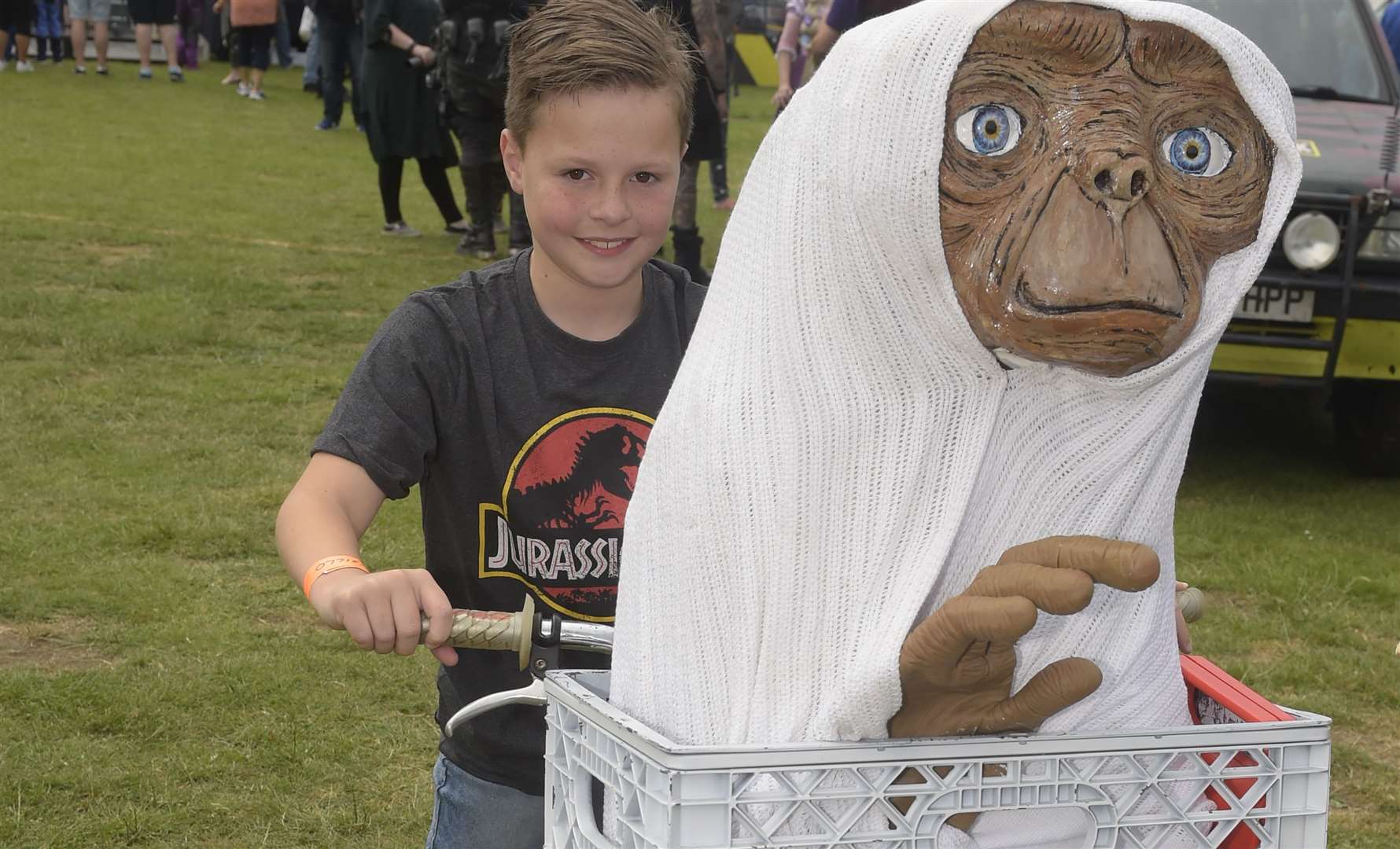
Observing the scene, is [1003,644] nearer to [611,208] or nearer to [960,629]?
[960,629]

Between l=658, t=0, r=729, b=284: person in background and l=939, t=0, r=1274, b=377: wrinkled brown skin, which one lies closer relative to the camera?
l=939, t=0, r=1274, b=377: wrinkled brown skin

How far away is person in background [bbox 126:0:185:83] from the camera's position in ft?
56.3

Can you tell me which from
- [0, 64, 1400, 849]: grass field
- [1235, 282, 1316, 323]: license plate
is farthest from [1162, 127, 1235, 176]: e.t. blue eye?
[1235, 282, 1316, 323]: license plate

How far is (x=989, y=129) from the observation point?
4.51 ft

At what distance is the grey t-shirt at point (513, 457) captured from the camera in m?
2.14

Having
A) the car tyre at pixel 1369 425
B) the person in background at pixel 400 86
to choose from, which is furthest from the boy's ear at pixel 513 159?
the person in background at pixel 400 86

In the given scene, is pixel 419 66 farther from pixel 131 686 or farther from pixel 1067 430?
pixel 1067 430

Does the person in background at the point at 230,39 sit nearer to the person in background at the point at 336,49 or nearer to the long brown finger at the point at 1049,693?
the person in background at the point at 336,49

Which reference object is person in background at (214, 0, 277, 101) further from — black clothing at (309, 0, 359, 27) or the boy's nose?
the boy's nose

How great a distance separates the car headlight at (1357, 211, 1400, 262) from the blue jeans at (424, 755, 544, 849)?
3882mm

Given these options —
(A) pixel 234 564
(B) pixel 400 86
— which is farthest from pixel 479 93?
(A) pixel 234 564

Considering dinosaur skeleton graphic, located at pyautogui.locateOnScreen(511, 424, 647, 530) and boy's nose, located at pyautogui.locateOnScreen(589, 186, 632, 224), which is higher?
boy's nose, located at pyautogui.locateOnScreen(589, 186, 632, 224)

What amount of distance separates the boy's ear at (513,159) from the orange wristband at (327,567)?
2.09ft

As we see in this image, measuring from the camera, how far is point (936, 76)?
1.36 metres
